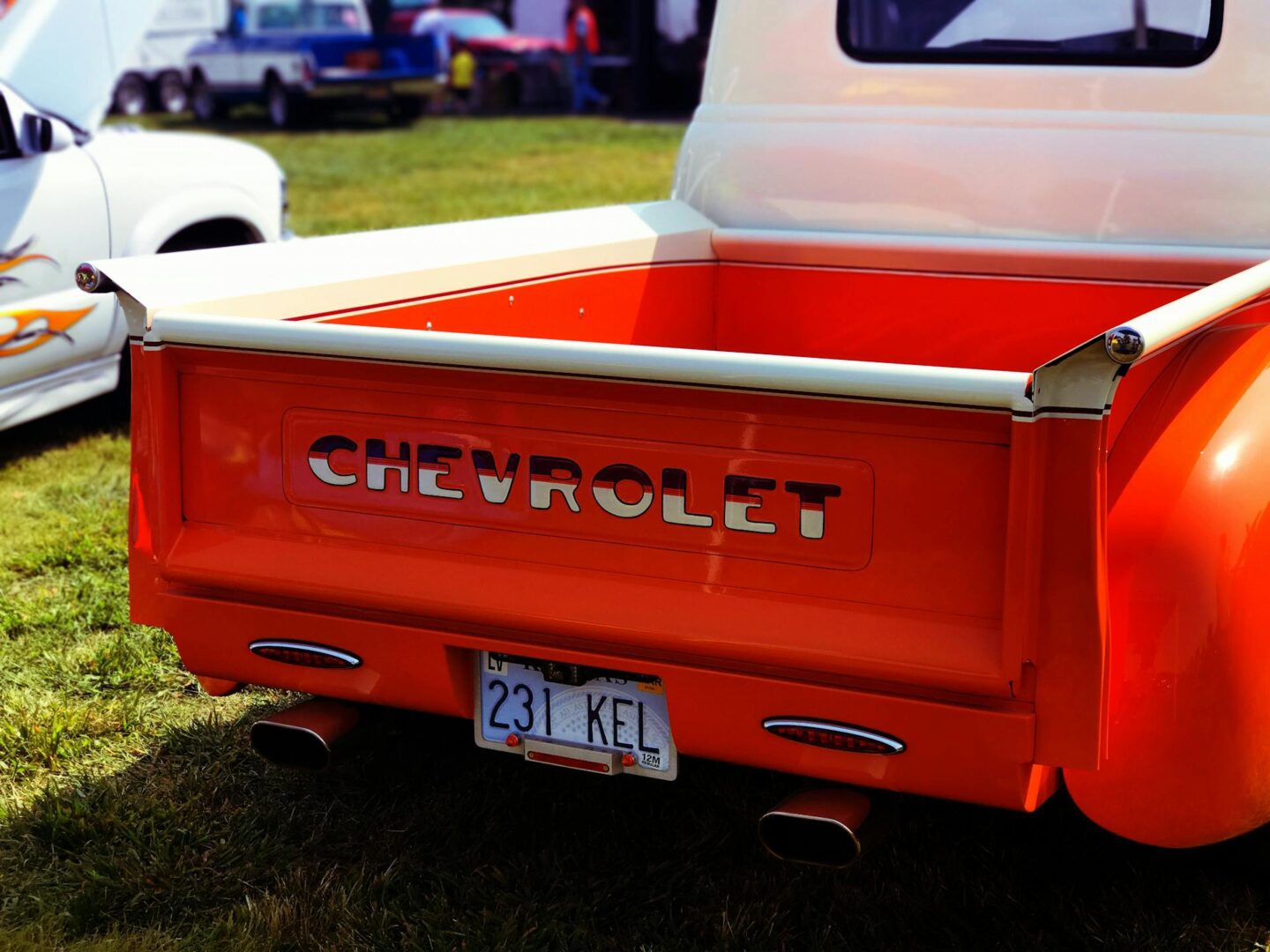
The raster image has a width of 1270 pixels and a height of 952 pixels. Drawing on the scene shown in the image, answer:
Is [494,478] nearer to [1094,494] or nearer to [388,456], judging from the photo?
[388,456]

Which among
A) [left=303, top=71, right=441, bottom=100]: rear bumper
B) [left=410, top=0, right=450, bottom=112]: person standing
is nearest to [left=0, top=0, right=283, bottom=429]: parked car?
[left=303, top=71, right=441, bottom=100]: rear bumper

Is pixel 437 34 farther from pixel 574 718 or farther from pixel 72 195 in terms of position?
pixel 574 718

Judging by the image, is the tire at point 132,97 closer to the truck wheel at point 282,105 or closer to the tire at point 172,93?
the tire at point 172,93

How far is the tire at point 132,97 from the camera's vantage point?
24.1 m

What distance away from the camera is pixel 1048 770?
2.24 meters

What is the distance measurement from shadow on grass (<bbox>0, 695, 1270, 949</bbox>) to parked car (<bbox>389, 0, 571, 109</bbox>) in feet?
72.2

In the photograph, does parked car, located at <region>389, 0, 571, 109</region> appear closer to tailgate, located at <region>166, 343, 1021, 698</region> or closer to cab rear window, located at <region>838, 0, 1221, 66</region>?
cab rear window, located at <region>838, 0, 1221, 66</region>

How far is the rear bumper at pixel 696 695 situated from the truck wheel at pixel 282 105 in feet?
63.2

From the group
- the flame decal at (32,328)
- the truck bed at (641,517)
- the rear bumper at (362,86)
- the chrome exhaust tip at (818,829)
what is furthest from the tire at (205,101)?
the chrome exhaust tip at (818,829)

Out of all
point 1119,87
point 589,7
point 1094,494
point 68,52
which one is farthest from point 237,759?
point 589,7

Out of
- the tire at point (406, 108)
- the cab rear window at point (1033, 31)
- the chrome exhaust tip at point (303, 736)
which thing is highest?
the cab rear window at point (1033, 31)

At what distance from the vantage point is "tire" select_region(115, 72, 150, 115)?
2406 centimetres

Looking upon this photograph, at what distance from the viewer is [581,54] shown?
23016 mm

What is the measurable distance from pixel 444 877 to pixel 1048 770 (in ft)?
4.03
